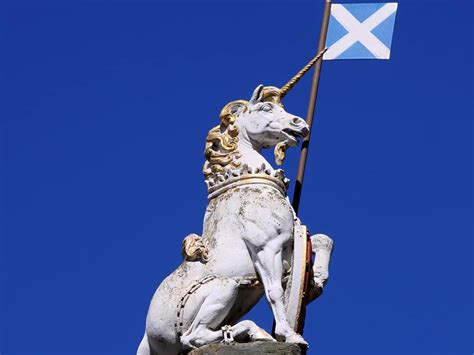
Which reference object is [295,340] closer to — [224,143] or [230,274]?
[230,274]

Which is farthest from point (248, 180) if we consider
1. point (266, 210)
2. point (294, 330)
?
point (294, 330)

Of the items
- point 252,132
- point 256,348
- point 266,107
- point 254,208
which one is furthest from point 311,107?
point 256,348

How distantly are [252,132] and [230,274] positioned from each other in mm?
1773

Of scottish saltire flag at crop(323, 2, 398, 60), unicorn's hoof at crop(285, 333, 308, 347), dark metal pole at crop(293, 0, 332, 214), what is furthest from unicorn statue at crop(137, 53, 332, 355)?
scottish saltire flag at crop(323, 2, 398, 60)

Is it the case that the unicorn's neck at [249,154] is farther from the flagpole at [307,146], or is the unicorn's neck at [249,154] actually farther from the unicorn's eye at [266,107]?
the flagpole at [307,146]

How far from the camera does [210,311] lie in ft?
58.3

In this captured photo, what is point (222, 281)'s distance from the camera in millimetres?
17922

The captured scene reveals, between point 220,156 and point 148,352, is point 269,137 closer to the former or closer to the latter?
point 220,156

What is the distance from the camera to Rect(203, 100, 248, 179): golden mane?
739 inches

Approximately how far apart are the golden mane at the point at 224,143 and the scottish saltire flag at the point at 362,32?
244 cm

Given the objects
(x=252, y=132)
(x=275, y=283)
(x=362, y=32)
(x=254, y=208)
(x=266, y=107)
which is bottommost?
(x=275, y=283)

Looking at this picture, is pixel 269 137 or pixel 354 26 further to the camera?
pixel 354 26

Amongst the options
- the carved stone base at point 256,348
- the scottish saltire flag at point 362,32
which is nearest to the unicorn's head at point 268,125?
the scottish saltire flag at point 362,32

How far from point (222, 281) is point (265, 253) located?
0.53 meters
